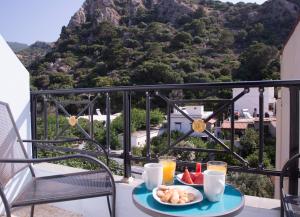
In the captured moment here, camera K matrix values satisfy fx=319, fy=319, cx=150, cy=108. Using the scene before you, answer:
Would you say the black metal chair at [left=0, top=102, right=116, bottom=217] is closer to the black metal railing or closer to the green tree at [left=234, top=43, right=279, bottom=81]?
the black metal railing

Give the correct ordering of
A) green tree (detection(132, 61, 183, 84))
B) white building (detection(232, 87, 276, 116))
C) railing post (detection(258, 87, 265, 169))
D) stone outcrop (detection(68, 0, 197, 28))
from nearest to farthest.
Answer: railing post (detection(258, 87, 265, 169)) → white building (detection(232, 87, 276, 116)) → green tree (detection(132, 61, 183, 84)) → stone outcrop (detection(68, 0, 197, 28))

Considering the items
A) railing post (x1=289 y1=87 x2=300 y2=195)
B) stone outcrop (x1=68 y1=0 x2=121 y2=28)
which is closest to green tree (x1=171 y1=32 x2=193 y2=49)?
stone outcrop (x1=68 y1=0 x2=121 y2=28)

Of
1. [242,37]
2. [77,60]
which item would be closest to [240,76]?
[242,37]

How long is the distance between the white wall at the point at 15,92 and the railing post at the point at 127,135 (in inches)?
32.7

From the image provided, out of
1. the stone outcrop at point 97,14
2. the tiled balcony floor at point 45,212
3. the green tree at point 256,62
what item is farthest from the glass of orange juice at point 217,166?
the stone outcrop at point 97,14

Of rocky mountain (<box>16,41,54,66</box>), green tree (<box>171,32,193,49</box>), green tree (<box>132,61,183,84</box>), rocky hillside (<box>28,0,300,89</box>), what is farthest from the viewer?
rocky mountain (<box>16,41,54,66</box>)

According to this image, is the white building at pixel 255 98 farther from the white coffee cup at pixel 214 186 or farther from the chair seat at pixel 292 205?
the white coffee cup at pixel 214 186

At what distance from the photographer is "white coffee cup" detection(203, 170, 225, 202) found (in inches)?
49.0

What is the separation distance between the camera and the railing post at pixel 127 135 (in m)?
2.35

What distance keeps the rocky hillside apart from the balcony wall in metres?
29.8

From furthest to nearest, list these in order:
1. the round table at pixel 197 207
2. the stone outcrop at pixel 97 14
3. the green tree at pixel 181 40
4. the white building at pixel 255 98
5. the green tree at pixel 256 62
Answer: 1. the stone outcrop at pixel 97 14
2. the green tree at pixel 181 40
3. the green tree at pixel 256 62
4. the white building at pixel 255 98
5. the round table at pixel 197 207

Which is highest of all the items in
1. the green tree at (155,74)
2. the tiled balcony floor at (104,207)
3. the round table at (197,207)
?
the green tree at (155,74)

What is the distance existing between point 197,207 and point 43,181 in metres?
1.10

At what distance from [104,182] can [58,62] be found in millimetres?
42641
